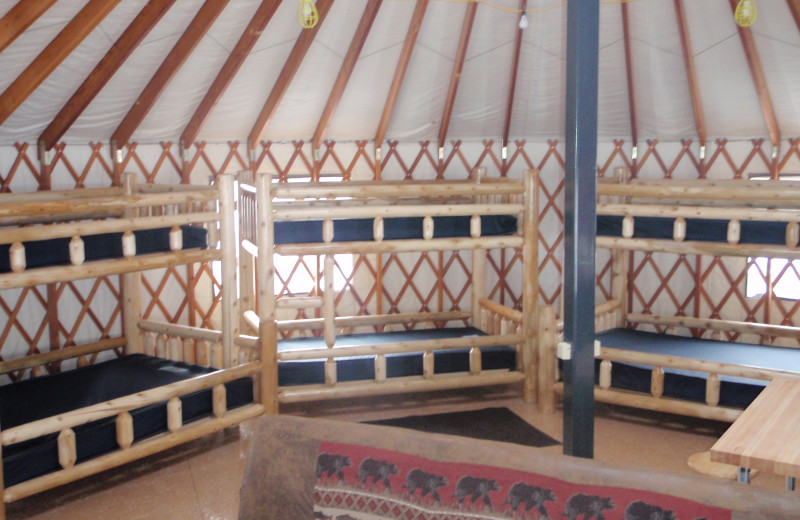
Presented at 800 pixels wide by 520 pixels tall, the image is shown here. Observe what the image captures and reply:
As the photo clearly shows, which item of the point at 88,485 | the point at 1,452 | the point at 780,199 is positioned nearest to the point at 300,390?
the point at 88,485

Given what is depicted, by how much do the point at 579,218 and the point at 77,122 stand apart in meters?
3.89

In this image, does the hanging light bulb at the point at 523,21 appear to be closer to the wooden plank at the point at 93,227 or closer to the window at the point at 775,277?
the wooden plank at the point at 93,227

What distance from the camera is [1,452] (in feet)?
11.2

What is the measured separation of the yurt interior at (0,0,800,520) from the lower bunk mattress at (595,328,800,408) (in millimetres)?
21

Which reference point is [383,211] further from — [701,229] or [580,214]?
[701,229]

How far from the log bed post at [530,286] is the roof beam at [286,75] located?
1808mm

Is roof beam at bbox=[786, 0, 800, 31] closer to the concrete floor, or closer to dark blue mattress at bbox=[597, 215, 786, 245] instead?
dark blue mattress at bbox=[597, 215, 786, 245]

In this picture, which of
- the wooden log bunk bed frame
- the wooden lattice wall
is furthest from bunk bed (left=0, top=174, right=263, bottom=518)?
the wooden log bunk bed frame

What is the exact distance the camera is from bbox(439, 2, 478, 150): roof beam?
5.89m

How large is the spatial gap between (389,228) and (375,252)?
21 centimetres

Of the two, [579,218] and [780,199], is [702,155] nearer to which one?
[780,199]

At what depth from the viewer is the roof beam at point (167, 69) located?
Result: 4938 mm

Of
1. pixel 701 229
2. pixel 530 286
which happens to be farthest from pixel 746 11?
pixel 530 286

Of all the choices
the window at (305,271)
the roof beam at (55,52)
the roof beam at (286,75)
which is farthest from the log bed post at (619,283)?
the roof beam at (55,52)
